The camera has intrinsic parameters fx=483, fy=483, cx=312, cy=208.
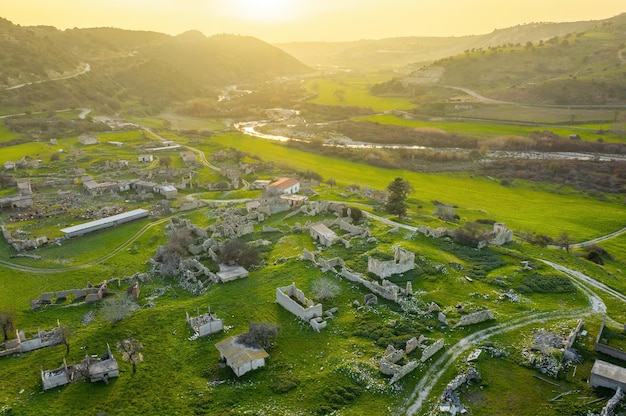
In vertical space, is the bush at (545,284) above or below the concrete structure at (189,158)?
above

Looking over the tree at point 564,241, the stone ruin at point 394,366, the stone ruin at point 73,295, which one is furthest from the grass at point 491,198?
the stone ruin at point 73,295

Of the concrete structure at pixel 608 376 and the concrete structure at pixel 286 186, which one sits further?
the concrete structure at pixel 286 186

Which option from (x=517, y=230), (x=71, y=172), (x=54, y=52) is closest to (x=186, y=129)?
(x=71, y=172)

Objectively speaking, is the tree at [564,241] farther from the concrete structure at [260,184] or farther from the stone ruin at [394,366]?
the concrete structure at [260,184]

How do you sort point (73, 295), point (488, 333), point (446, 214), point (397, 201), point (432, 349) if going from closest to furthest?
point (432, 349)
point (488, 333)
point (73, 295)
point (397, 201)
point (446, 214)

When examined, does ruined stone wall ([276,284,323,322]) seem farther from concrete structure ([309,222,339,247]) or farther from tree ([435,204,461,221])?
tree ([435,204,461,221])

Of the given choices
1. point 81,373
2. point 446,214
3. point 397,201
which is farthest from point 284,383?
point 446,214

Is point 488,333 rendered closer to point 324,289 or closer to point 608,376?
point 608,376
